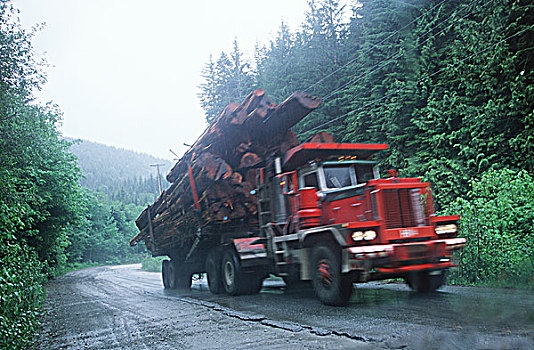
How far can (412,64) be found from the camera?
1867cm

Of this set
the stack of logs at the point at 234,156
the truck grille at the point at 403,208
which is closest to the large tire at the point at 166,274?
the stack of logs at the point at 234,156

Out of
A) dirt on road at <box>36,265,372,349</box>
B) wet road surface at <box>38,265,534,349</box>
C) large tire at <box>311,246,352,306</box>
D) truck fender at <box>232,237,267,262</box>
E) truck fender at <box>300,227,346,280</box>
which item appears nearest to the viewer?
wet road surface at <box>38,265,534,349</box>

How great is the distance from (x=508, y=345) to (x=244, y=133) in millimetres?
7238

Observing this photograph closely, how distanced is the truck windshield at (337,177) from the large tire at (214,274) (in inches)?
173

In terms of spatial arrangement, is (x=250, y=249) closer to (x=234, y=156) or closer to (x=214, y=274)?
(x=214, y=274)

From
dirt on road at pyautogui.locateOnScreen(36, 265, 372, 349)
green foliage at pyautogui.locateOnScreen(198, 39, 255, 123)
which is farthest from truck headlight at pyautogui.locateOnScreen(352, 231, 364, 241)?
green foliage at pyautogui.locateOnScreen(198, 39, 255, 123)

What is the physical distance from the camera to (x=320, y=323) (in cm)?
652

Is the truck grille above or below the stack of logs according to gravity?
below

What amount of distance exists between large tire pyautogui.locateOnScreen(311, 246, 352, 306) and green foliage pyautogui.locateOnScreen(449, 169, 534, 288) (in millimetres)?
4169

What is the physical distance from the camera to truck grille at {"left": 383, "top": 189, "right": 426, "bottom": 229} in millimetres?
7719

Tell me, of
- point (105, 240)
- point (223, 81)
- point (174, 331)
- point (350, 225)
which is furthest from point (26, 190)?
point (105, 240)

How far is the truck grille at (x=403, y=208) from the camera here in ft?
25.3

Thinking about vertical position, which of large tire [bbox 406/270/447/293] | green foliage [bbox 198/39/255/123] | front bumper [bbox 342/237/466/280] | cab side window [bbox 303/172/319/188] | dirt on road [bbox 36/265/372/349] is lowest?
dirt on road [bbox 36/265/372/349]

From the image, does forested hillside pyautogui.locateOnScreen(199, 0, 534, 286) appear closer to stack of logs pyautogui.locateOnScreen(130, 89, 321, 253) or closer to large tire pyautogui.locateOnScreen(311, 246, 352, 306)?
large tire pyautogui.locateOnScreen(311, 246, 352, 306)
